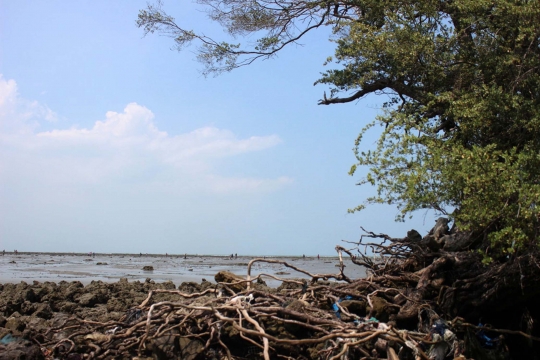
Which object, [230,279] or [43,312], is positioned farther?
[43,312]

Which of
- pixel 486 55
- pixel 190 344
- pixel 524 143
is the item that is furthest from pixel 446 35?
pixel 190 344

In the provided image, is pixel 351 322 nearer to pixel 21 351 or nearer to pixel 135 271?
pixel 21 351

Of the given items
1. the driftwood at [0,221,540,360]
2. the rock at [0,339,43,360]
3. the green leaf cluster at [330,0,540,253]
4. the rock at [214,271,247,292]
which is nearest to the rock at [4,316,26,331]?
the driftwood at [0,221,540,360]

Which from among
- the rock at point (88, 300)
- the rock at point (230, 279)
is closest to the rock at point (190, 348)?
the rock at point (230, 279)

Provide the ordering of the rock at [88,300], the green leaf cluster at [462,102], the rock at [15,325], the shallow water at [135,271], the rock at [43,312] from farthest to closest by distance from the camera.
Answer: the shallow water at [135,271], the rock at [88,300], the rock at [43,312], the rock at [15,325], the green leaf cluster at [462,102]

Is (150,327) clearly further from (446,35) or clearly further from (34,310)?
(446,35)

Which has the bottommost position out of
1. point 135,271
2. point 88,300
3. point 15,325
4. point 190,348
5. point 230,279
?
point 190,348

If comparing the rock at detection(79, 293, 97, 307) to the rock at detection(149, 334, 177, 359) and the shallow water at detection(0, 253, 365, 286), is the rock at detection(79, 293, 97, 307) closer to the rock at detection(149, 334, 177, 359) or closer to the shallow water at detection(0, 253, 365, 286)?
the rock at detection(149, 334, 177, 359)

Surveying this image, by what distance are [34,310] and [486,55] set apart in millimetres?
10059

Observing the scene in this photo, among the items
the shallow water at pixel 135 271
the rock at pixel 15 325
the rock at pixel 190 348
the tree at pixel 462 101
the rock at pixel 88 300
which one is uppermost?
the tree at pixel 462 101

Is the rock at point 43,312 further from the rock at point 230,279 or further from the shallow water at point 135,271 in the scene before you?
the shallow water at point 135,271

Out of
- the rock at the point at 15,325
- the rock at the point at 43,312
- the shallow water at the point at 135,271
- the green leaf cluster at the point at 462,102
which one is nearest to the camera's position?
the green leaf cluster at the point at 462,102

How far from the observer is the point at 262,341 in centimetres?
667

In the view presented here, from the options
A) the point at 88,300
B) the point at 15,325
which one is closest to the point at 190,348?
the point at 15,325
